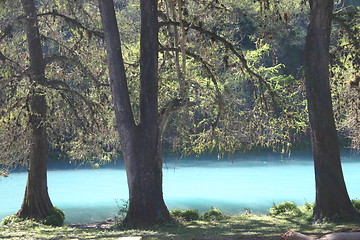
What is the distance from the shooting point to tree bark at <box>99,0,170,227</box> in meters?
12.1

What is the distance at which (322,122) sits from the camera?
11578 millimetres

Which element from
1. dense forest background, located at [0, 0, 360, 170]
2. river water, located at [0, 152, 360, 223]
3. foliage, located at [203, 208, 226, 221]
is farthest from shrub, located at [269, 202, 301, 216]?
Result: river water, located at [0, 152, 360, 223]

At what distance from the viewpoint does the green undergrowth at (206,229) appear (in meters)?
9.70

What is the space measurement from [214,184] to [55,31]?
14366mm

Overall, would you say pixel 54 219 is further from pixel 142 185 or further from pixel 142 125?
pixel 142 125

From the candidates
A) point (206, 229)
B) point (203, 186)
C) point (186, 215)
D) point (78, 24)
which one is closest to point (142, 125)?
point (206, 229)

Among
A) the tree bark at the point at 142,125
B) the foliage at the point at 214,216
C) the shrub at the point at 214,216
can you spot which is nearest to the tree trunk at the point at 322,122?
the tree bark at the point at 142,125

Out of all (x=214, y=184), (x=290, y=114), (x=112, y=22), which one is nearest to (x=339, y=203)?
(x=290, y=114)

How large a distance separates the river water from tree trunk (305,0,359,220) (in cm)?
844

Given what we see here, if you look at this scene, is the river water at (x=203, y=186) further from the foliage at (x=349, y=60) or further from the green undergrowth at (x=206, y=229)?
the foliage at (x=349, y=60)

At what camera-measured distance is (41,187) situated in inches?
617

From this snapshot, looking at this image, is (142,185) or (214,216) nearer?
(142,185)

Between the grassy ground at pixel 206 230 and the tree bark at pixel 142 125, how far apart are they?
24.3 inches

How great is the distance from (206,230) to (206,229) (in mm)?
315
